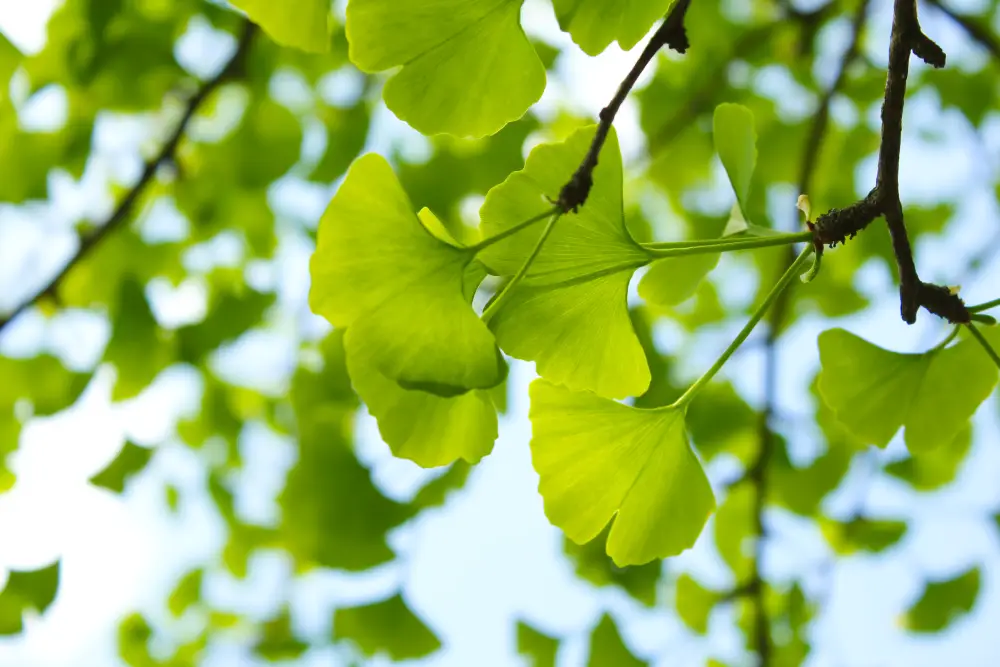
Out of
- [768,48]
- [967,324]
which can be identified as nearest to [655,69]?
[768,48]

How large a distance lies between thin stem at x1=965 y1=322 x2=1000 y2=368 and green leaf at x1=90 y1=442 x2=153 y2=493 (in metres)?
0.80

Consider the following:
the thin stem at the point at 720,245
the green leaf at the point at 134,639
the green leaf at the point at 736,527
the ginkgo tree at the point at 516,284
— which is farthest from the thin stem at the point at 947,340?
the green leaf at the point at 134,639

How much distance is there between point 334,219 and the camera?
0.35m

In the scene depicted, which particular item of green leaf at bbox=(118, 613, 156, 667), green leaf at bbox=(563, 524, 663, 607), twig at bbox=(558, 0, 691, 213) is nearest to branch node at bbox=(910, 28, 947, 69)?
twig at bbox=(558, 0, 691, 213)

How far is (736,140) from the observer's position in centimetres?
45

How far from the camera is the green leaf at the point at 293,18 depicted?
35cm

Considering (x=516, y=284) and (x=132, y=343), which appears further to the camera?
(x=132, y=343)

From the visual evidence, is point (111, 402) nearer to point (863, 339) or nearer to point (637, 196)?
point (863, 339)

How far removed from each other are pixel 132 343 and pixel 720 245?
804 millimetres

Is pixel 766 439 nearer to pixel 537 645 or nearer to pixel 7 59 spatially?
pixel 537 645

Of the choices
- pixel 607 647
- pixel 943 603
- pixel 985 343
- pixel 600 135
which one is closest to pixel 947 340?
pixel 985 343

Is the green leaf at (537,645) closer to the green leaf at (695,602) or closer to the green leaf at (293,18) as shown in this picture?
the green leaf at (695,602)

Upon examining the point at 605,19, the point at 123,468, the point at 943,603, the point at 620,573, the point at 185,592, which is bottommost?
the point at 185,592

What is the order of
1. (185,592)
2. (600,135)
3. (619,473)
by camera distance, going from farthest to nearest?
(185,592) → (619,473) → (600,135)
